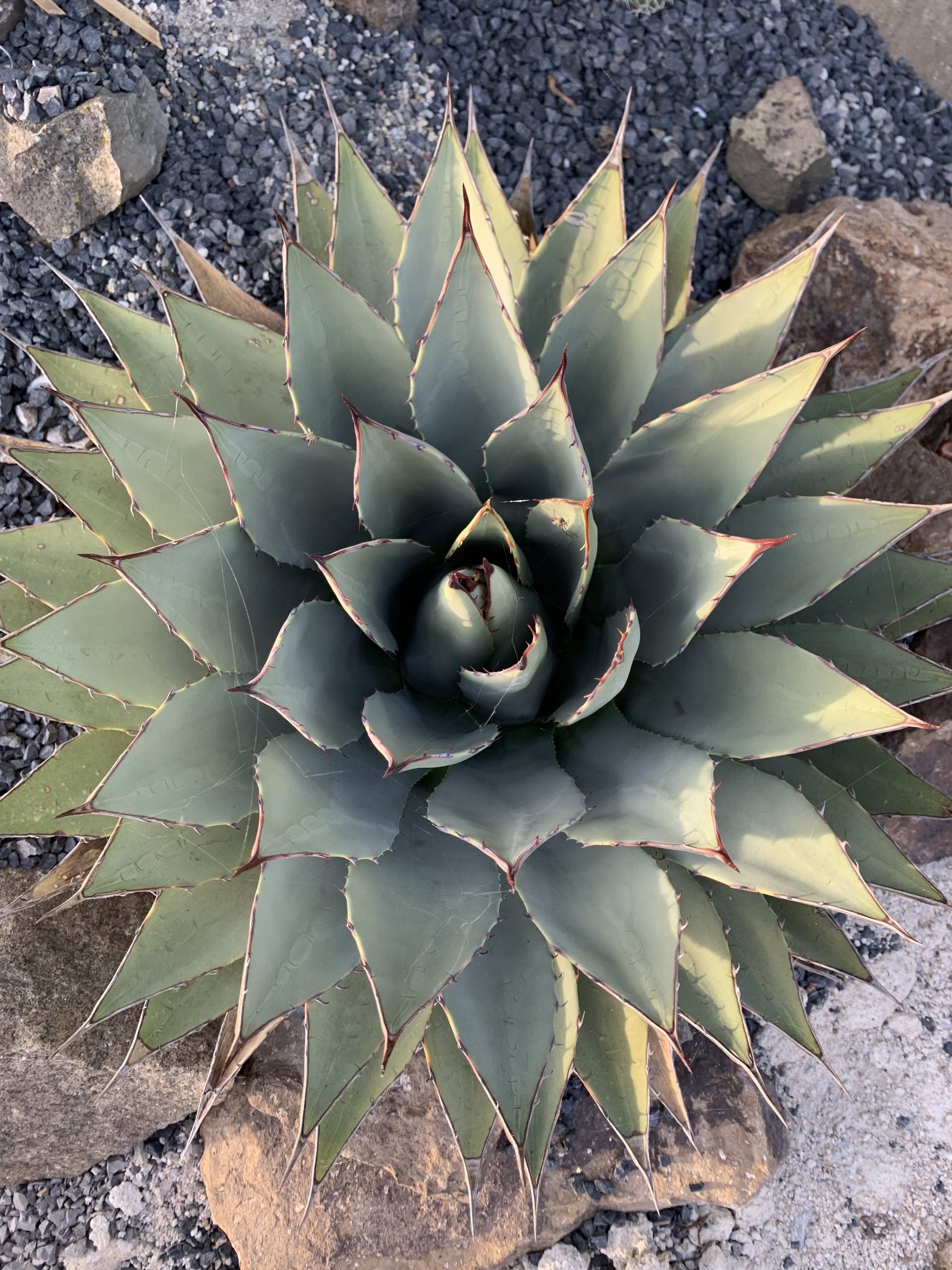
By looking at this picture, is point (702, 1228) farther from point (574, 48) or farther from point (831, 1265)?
point (574, 48)

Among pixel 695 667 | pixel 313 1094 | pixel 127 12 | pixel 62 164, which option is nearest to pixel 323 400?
pixel 695 667

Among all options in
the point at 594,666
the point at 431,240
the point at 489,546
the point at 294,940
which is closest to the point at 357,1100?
→ the point at 294,940

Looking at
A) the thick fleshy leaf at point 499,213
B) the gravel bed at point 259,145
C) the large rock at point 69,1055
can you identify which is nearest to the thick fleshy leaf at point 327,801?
the thick fleshy leaf at point 499,213

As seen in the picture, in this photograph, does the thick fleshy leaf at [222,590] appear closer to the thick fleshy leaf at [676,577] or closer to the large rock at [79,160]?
the thick fleshy leaf at [676,577]

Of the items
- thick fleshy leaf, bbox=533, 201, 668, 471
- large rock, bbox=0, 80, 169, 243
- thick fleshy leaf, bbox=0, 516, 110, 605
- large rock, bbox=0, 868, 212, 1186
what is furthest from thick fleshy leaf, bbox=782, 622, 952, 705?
large rock, bbox=0, 80, 169, 243

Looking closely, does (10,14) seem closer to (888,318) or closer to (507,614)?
(507,614)

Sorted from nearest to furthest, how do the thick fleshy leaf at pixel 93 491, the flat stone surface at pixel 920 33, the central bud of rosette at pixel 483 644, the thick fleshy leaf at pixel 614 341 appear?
the central bud of rosette at pixel 483 644 → the thick fleshy leaf at pixel 614 341 → the thick fleshy leaf at pixel 93 491 → the flat stone surface at pixel 920 33

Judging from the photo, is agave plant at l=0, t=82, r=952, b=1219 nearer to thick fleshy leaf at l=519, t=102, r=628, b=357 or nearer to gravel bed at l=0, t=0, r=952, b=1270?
thick fleshy leaf at l=519, t=102, r=628, b=357
